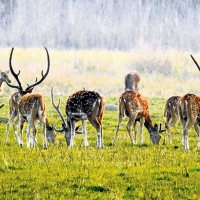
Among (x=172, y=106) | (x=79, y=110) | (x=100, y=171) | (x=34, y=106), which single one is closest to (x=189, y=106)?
(x=79, y=110)

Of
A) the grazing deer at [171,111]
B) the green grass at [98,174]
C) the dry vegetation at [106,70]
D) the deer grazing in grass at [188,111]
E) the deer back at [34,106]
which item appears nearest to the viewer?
the green grass at [98,174]

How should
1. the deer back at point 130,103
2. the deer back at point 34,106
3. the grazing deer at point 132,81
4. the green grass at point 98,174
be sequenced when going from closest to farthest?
the green grass at point 98,174, the deer back at point 34,106, the deer back at point 130,103, the grazing deer at point 132,81

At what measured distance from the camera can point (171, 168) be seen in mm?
12688

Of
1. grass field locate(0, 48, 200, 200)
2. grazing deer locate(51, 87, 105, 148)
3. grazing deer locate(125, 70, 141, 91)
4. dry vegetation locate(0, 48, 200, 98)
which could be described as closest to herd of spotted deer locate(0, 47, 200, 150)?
grazing deer locate(51, 87, 105, 148)

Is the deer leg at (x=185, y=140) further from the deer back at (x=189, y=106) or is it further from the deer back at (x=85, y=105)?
the deer back at (x=85, y=105)

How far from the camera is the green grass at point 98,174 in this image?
10484 mm

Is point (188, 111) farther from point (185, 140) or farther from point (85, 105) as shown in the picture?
point (85, 105)

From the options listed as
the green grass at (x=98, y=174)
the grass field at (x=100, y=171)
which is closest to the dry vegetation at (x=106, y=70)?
the grass field at (x=100, y=171)

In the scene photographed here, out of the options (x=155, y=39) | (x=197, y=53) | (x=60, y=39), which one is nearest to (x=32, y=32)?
(x=60, y=39)

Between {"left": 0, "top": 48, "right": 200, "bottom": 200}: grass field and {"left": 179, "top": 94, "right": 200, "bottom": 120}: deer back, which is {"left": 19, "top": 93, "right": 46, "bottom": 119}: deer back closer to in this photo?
{"left": 0, "top": 48, "right": 200, "bottom": 200}: grass field

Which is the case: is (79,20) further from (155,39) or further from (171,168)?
(171,168)

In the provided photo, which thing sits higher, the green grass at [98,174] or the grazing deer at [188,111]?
the grazing deer at [188,111]

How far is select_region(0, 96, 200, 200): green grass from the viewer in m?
10.5

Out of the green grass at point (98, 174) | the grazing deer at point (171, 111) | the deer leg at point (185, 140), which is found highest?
the grazing deer at point (171, 111)
